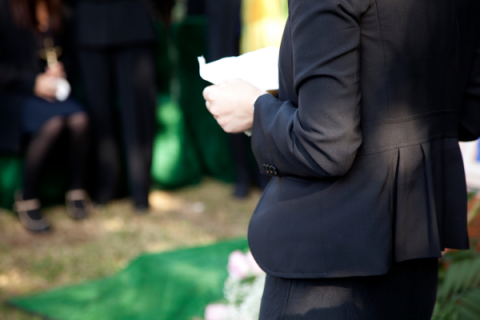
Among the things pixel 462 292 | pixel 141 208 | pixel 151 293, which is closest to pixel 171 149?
pixel 141 208

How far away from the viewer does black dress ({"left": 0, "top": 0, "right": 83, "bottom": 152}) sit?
11.4ft

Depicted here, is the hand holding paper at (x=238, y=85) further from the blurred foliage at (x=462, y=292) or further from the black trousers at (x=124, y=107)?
the black trousers at (x=124, y=107)

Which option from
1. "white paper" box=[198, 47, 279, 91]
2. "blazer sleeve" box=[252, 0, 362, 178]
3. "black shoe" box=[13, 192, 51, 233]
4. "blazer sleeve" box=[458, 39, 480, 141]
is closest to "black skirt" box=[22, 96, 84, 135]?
"black shoe" box=[13, 192, 51, 233]

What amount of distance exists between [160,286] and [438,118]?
1.65 m

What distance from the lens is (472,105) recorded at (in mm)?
1062

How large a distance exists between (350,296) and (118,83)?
129 inches

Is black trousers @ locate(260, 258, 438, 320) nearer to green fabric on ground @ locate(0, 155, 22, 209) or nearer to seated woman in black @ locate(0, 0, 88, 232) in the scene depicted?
seated woman in black @ locate(0, 0, 88, 232)

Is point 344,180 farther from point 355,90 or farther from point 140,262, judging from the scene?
point 140,262

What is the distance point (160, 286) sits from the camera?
2.24m

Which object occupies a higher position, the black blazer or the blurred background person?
the black blazer

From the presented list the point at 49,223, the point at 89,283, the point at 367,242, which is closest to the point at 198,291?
the point at 89,283

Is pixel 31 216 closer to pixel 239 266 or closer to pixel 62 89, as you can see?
pixel 62 89

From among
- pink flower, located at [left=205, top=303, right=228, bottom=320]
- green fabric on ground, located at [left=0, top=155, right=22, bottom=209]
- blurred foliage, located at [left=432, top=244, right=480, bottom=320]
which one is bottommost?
green fabric on ground, located at [left=0, top=155, right=22, bottom=209]

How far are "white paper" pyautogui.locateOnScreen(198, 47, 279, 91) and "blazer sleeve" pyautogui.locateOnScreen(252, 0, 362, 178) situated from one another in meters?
0.22
